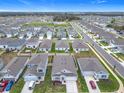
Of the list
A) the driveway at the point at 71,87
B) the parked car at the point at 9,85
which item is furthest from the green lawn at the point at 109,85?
the parked car at the point at 9,85

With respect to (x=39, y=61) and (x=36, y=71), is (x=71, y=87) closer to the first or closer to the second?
(x=36, y=71)

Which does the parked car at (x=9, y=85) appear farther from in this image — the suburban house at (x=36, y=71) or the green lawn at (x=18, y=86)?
the suburban house at (x=36, y=71)

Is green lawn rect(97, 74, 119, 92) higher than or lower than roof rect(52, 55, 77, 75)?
lower

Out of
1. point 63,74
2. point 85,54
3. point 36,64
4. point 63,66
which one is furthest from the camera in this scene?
point 85,54

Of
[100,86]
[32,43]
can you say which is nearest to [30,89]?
[100,86]

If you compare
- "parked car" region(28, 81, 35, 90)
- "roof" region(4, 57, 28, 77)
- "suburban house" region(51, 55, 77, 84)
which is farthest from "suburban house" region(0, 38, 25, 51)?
"parked car" region(28, 81, 35, 90)

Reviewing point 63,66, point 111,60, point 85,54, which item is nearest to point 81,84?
point 63,66

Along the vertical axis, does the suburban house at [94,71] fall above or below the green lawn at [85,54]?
above

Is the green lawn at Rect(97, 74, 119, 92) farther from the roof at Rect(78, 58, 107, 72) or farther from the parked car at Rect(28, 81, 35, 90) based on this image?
the parked car at Rect(28, 81, 35, 90)

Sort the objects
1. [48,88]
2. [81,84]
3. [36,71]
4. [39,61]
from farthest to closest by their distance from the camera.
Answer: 1. [39,61]
2. [36,71]
3. [81,84]
4. [48,88]

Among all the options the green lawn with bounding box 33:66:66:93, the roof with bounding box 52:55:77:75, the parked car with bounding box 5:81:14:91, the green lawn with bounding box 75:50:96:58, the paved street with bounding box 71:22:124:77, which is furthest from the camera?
the green lawn with bounding box 75:50:96:58
